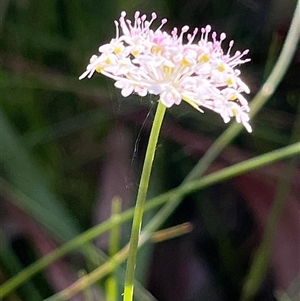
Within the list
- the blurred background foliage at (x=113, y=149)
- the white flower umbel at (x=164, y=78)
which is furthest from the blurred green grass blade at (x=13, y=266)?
the white flower umbel at (x=164, y=78)

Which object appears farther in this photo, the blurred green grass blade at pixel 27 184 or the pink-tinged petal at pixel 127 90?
the blurred green grass blade at pixel 27 184

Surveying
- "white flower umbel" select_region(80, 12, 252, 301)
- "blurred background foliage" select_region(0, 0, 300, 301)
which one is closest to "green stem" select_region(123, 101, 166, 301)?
"white flower umbel" select_region(80, 12, 252, 301)

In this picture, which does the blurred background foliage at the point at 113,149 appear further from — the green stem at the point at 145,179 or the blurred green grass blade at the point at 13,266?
the green stem at the point at 145,179

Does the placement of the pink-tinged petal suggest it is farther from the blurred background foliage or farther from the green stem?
the blurred background foliage

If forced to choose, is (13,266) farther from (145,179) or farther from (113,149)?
(145,179)

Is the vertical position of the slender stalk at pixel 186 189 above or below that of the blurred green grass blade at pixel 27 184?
below

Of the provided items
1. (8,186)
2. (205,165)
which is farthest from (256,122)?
(8,186)

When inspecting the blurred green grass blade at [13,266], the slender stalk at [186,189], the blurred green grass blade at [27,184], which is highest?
the blurred green grass blade at [27,184]

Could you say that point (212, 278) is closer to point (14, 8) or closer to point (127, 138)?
point (127, 138)

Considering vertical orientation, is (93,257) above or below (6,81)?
below
